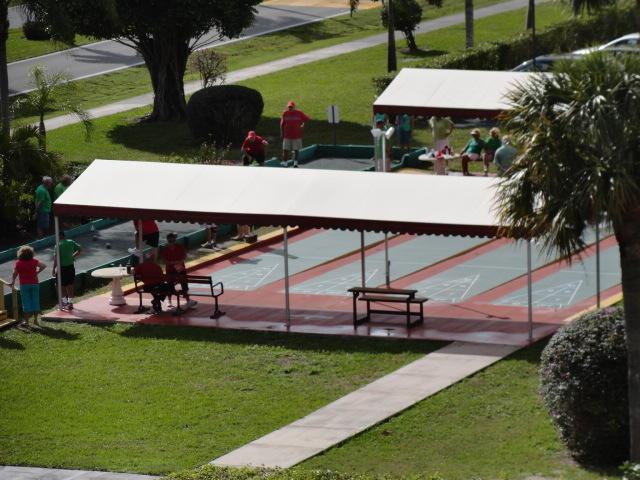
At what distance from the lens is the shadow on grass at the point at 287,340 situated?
22625 mm

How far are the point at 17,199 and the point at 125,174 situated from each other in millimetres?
5563

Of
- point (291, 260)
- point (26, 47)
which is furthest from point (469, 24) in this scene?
point (291, 260)

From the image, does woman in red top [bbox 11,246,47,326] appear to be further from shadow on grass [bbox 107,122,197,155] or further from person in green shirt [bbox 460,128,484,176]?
shadow on grass [bbox 107,122,197,155]

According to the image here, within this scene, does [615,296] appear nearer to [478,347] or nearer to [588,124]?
[478,347]

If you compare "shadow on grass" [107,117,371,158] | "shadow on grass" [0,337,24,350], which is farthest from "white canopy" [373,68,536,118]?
"shadow on grass" [0,337,24,350]

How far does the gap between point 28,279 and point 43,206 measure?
20.2 feet

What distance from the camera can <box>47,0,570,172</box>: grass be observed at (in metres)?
40.2

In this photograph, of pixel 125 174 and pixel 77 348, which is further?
pixel 125 174

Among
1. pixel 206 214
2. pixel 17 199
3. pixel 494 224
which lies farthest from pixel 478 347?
pixel 17 199

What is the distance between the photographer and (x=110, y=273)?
25.8m

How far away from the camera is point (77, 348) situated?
23.4m

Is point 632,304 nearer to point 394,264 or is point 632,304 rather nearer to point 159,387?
point 159,387

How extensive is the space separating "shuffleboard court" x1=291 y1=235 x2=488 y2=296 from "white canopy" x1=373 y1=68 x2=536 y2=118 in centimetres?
466

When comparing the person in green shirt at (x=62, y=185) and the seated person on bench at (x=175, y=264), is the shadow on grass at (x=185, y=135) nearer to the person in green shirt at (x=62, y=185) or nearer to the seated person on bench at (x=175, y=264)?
the person in green shirt at (x=62, y=185)
